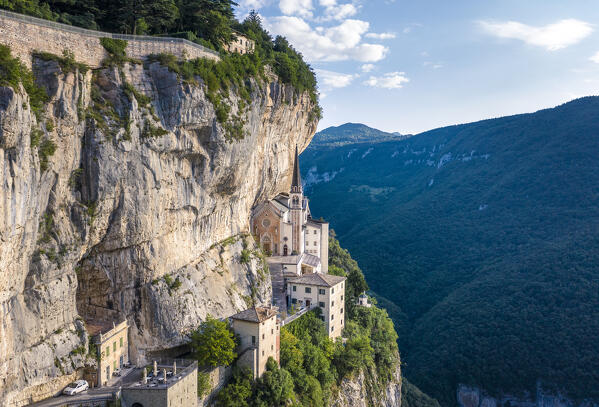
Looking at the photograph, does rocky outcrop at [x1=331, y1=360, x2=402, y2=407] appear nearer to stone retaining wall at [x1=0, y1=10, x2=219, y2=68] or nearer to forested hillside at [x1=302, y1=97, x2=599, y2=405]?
forested hillside at [x1=302, y1=97, x2=599, y2=405]

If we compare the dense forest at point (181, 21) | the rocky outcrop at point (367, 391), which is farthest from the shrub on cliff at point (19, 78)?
the rocky outcrop at point (367, 391)

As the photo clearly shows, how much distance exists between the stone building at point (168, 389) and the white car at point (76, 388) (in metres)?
2.38

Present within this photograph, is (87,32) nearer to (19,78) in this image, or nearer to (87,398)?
(19,78)

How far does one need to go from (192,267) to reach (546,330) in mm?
73186

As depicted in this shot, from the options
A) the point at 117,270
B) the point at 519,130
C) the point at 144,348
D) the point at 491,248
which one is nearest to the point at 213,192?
the point at 117,270

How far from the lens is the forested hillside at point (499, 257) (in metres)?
83.1

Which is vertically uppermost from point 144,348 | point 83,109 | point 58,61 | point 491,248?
point 58,61

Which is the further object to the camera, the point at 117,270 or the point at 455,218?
the point at 455,218

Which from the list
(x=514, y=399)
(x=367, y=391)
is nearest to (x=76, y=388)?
(x=367, y=391)

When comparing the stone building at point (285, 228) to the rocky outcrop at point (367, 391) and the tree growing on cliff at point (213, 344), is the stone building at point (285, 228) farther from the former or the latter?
the tree growing on cliff at point (213, 344)

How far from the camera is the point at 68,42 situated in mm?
29438

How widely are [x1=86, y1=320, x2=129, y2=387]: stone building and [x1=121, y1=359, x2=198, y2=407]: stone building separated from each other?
2299 mm

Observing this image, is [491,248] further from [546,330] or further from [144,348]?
[144,348]

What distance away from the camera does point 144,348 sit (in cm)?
3350
